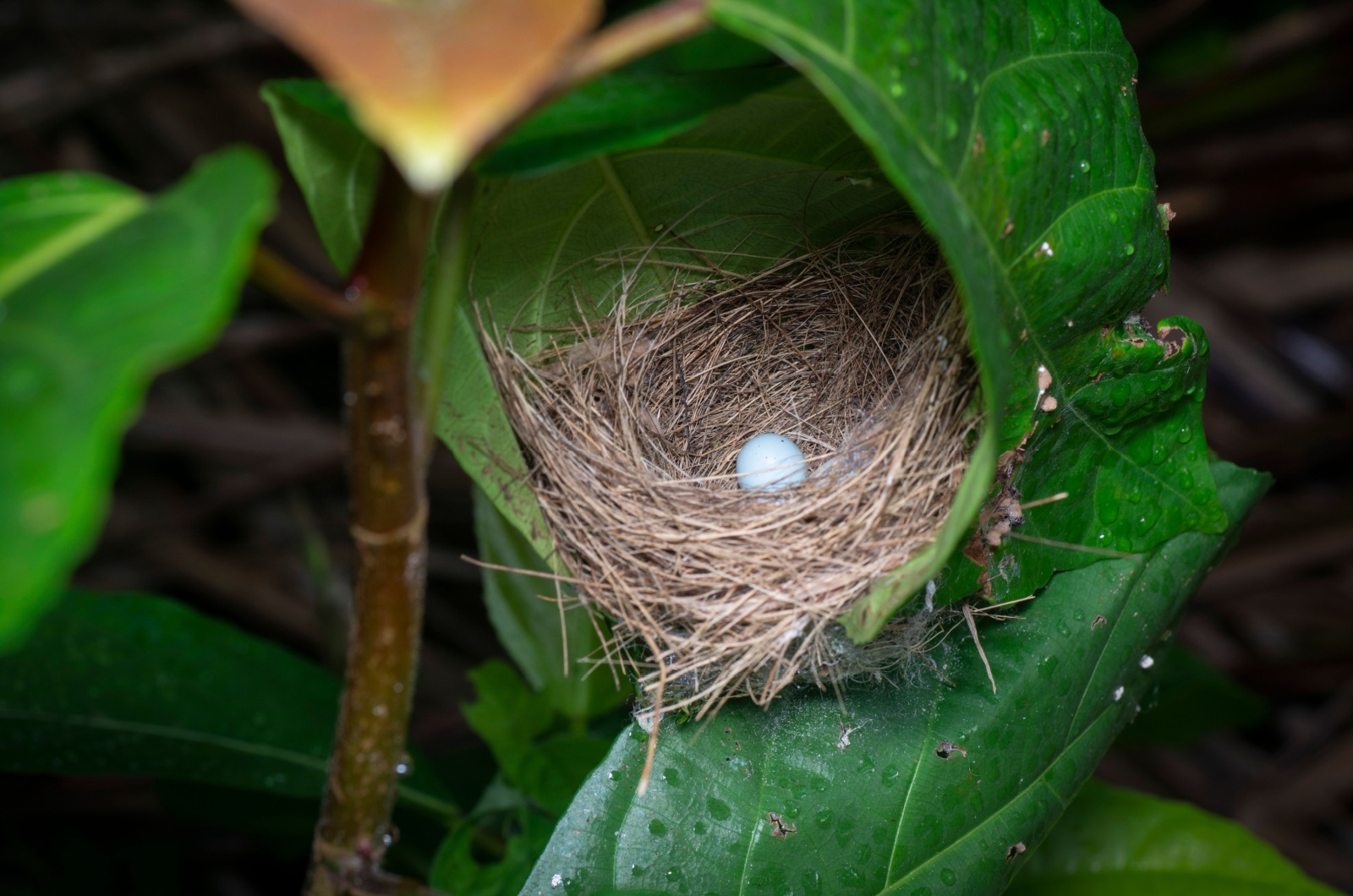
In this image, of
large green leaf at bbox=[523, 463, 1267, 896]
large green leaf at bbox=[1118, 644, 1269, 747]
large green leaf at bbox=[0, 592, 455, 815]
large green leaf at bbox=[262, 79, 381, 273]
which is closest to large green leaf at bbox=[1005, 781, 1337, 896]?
large green leaf at bbox=[1118, 644, 1269, 747]

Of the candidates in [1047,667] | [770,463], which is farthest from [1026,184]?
[770,463]

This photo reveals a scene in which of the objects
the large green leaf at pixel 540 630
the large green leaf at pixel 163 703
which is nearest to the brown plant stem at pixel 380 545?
the large green leaf at pixel 540 630

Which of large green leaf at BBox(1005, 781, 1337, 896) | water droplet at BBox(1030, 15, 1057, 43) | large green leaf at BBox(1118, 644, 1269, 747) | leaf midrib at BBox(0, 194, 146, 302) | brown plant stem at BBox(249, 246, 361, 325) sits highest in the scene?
leaf midrib at BBox(0, 194, 146, 302)

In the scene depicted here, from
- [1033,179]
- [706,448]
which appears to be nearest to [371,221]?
[1033,179]

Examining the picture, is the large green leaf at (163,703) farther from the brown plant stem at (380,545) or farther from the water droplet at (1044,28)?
the water droplet at (1044,28)

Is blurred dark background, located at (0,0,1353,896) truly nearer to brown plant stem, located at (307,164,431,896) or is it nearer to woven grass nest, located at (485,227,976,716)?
woven grass nest, located at (485,227,976,716)

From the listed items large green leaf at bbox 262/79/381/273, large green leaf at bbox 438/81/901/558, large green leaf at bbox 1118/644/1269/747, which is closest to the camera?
large green leaf at bbox 262/79/381/273

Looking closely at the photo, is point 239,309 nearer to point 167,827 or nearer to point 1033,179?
point 167,827
